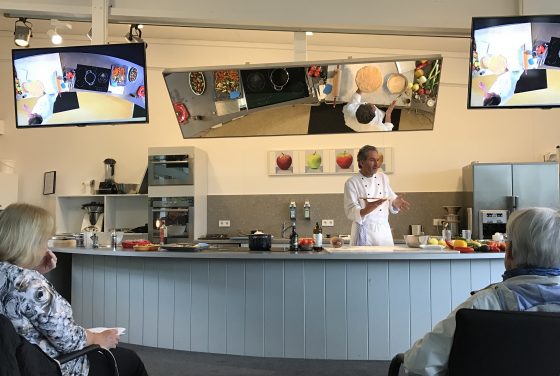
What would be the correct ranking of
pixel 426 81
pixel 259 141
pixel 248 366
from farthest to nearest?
pixel 259 141 < pixel 426 81 < pixel 248 366

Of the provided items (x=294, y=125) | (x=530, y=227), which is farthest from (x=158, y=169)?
(x=530, y=227)

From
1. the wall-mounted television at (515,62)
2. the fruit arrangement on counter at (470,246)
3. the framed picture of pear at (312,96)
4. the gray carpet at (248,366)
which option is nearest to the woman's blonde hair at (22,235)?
the gray carpet at (248,366)

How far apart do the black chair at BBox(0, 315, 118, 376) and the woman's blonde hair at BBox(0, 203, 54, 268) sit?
0.32 metres

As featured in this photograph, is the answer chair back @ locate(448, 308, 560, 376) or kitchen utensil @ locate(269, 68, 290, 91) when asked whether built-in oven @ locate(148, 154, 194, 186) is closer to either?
kitchen utensil @ locate(269, 68, 290, 91)

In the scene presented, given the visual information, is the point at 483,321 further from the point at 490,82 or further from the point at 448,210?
the point at 448,210

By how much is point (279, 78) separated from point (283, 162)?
2.48 m

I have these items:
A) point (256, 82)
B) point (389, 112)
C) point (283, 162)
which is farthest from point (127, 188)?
point (389, 112)

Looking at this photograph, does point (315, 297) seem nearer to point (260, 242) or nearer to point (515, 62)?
point (260, 242)

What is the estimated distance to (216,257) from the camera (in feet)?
10.8

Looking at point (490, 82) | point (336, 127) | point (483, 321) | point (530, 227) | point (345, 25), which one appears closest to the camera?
point (483, 321)

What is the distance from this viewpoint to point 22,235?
167 centimetres

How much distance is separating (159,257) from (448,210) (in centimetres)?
391

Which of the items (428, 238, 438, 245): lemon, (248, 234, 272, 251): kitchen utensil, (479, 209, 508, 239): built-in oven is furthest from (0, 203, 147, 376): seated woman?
(479, 209, 508, 239): built-in oven

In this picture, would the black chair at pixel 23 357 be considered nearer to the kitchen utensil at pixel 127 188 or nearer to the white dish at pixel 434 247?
the white dish at pixel 434 247
